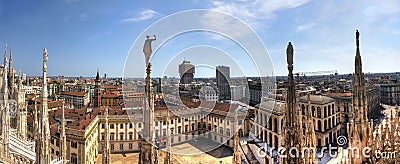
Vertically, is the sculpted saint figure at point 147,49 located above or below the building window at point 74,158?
above

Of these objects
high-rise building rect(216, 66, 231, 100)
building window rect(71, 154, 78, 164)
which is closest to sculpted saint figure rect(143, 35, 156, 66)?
high-rise building rect(216, 66, 231, 100)

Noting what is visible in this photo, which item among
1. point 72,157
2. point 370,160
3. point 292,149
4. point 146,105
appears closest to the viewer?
point 292,149

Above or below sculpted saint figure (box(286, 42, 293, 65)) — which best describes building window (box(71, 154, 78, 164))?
below

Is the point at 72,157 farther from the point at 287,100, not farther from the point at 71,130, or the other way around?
the point at 287,100

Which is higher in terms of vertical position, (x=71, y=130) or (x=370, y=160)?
(x=370, y=160)

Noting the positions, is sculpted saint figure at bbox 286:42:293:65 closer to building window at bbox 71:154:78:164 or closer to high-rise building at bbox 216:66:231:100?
high-rise building at bbox 216:66:231:100

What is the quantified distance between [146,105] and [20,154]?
13.1 meters

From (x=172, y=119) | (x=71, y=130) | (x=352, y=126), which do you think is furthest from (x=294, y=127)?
(x=172, y=119)

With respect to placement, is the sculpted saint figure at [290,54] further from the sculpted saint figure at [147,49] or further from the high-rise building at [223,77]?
the high-rise building at [223,77]

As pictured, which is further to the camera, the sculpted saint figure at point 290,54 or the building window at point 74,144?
the building window at point 74,144

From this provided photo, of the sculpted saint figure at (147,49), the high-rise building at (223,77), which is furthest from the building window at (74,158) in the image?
the sculpted saint figure at (147,49)

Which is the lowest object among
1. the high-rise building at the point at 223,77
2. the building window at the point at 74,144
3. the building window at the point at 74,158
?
the building window at the point at 74,158

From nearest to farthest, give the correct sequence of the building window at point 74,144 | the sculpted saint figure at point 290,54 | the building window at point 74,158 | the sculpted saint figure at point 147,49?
the sculpted saint figure at point 290,54
the sculpted saint figure at point 147,49
the building window at point 74,144
the building window at point 74,158

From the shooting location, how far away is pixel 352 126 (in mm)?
7594
